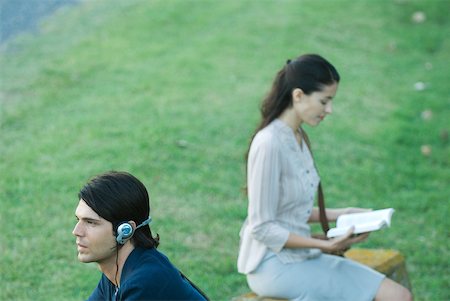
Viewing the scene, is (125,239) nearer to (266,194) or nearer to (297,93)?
(266,194)

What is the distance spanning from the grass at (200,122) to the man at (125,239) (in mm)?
2133

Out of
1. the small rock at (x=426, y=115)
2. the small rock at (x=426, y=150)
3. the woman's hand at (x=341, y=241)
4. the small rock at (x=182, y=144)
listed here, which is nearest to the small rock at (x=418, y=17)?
the small rock at (x=426, y=115)

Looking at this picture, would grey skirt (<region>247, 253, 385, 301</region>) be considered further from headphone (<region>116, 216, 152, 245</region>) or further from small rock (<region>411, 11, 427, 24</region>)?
small rock (<region>411, 11, 427, 24</region>)

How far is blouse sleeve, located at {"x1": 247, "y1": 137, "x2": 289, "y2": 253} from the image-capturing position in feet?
12.9

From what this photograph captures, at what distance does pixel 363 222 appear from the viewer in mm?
4121

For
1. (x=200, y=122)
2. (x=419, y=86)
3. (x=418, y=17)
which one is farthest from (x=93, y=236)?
(x=418, y=17)

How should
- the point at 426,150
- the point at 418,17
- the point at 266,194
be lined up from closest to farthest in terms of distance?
the point at 266,194 → the point at 426,150 → the point at 418,17

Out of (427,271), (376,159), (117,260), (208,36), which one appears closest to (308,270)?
(117,260)

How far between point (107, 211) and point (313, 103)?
1.48 metres

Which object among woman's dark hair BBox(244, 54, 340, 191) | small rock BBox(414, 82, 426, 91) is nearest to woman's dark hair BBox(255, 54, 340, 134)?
woman's dark hair BBox(244, 54, 340, 191)

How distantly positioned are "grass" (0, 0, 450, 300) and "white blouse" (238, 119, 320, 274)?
3.83 ft

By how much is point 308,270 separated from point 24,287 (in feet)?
6.41

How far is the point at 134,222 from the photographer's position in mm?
2979

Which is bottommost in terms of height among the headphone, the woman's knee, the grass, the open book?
the grass
